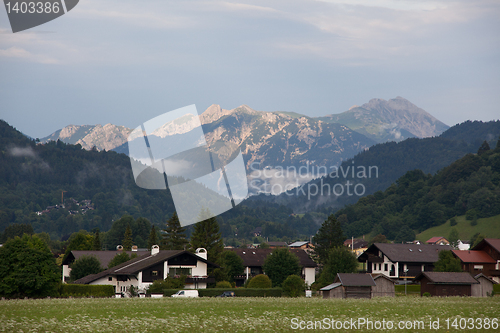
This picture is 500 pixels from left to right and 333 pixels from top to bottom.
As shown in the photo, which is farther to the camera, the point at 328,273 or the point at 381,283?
the point at 328,273

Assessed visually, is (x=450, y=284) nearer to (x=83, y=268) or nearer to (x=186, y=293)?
(x=186, y=293)

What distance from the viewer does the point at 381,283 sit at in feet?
186

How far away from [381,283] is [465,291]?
830 cm

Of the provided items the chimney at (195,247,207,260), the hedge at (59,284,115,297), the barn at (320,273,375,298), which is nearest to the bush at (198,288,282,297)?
the barn at (320,273,375,298)

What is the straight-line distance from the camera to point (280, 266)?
81625mm

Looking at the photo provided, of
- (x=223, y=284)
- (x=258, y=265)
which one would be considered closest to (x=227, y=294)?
(x=223, y=284)

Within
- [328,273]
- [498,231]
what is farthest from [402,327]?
[498,231]

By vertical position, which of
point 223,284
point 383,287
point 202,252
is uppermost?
point 202,252

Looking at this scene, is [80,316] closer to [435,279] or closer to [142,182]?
[142,182]

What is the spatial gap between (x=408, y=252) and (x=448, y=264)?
923 inches

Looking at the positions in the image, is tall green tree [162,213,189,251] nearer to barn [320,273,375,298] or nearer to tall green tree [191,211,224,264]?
tall green tree [191,211,224,264]

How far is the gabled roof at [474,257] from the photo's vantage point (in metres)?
83.2

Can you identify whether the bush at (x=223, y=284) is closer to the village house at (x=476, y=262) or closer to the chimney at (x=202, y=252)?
the chimney at (x=202, y=252)

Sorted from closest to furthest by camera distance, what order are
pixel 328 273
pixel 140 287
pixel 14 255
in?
pixel 14 255 → pixel 140 287 → pixel 328 273
